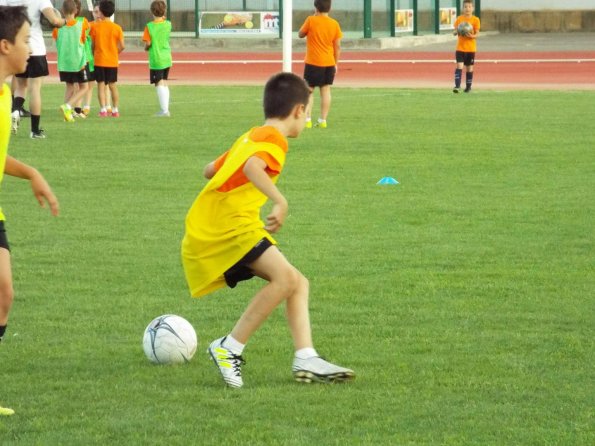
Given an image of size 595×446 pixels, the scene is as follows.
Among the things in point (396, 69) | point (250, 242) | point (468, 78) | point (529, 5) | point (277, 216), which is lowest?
point (396, 69)

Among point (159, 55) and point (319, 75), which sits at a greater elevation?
point (159, 55)

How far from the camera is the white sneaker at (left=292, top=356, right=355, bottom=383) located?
579cm

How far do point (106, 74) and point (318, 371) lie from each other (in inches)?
578

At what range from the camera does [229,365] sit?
5.79 metres

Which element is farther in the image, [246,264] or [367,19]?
[367,19]

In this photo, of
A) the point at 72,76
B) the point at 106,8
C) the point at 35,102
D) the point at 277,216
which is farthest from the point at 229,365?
the point at 106,8

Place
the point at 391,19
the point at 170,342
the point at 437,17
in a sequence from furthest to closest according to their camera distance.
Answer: the point at 437,17, the point at 391,19, the point at 170,342

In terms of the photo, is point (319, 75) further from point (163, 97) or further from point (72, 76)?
point (72, 76)

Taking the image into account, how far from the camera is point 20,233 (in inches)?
395

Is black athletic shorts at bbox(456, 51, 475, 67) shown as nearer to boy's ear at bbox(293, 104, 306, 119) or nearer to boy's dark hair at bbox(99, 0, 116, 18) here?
boy's dark hair at bbox(99, 0, 116, 18)

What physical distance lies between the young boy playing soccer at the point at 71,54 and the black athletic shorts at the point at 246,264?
13.5 meters

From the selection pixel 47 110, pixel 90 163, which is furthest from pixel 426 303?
pixel 47 110

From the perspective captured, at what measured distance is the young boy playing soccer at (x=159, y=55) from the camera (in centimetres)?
1988

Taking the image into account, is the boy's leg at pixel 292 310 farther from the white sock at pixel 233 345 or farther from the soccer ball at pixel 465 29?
the soccer ball at pixel 465 29
